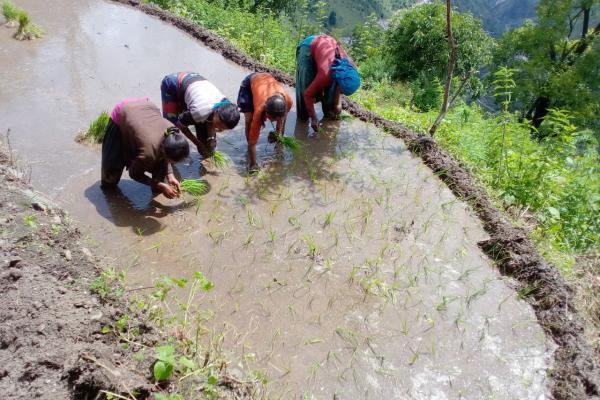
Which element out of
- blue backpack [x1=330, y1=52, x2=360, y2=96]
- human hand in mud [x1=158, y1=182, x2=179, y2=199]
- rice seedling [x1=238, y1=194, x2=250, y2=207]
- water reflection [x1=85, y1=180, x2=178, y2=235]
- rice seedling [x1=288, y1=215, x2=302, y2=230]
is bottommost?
water reflection [x1=85, y1=180, x2=178, y2=235]

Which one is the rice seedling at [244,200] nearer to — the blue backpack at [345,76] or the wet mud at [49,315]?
the wet mud at [49,315]

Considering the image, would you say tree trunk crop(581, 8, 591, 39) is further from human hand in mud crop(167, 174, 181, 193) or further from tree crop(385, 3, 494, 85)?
human hand in mud crop(167, 174, 181, 193)

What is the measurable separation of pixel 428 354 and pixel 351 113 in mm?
4103

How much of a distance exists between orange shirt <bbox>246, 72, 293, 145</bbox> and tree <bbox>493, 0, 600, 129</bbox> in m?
14.5

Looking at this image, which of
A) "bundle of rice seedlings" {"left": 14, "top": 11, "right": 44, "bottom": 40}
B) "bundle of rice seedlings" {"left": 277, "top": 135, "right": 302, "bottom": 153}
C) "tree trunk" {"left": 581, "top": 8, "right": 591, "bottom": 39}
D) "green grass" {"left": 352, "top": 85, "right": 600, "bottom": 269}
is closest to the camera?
"green grass" {"left": 352, "top": 85, "right": 600, "bottom": 269}

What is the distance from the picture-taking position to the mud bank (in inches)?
117

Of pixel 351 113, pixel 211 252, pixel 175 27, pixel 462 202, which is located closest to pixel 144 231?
pixel 211 252

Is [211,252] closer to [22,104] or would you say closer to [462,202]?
[462,202]

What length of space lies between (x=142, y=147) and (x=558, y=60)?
20.4 meters

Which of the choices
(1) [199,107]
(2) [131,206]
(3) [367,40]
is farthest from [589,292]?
(3) [367,40]

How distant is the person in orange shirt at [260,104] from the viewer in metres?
4.11

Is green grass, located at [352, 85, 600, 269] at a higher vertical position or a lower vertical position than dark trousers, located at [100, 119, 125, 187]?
higher

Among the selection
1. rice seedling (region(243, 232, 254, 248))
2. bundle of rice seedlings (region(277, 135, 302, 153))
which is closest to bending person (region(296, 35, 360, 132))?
bundle of rice seedlings (region(277, 135, 302, 153))

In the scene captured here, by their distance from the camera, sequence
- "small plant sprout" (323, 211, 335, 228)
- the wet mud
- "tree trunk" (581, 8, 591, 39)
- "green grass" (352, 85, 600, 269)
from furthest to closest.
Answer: "tree trunk" (581, 8, 591, 39), "green grass" (352, 85, 600, 269), "small plant sprout" (323, 211, 335, 228), the wet mud
